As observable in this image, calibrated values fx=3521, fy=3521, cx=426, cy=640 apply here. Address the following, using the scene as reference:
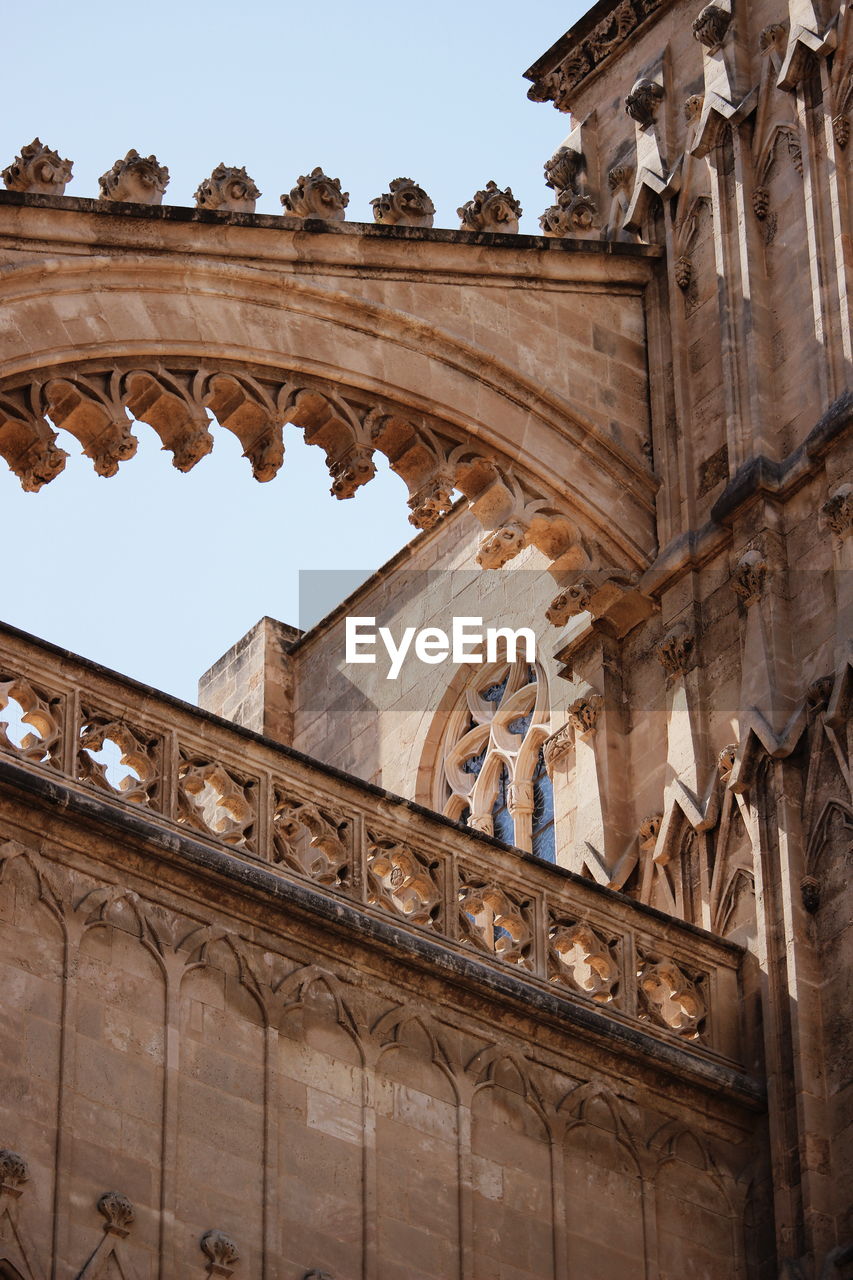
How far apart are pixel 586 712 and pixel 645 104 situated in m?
3.58

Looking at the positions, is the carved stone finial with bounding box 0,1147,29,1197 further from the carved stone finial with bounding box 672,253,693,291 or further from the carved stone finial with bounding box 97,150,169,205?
the carved stone finial with bounding box 672,253,693,291

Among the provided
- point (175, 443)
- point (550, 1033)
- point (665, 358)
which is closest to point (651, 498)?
point (665, 358)

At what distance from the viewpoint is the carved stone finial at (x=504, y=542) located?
1761 cm

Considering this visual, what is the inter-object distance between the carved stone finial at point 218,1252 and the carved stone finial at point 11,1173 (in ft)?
2.75

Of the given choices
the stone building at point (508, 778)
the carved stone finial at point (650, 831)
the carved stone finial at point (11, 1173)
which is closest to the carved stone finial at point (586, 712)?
the stone building at point (508, 778)

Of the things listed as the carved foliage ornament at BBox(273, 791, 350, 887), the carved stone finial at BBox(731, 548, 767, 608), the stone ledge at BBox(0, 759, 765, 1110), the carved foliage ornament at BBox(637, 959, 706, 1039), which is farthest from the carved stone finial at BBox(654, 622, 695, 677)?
the carved foliage ornament at BBox(273, 791, 350, 887)

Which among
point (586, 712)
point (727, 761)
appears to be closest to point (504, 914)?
point (727, 761)

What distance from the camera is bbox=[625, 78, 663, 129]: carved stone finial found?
19094 mm

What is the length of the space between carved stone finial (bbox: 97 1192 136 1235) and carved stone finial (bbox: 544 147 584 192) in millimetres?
8084

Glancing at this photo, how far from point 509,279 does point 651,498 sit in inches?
53.3

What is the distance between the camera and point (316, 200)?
17.5m

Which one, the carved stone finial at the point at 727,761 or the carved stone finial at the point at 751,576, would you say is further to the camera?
the carved stone finial at the point at 751,576

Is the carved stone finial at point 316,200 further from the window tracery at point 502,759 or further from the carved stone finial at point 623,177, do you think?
the window tracery at point 502,759

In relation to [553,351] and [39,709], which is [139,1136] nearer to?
[39,709]
